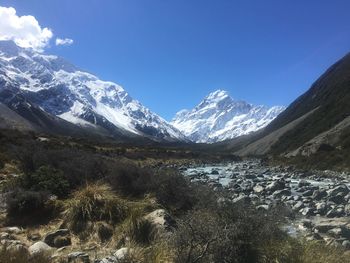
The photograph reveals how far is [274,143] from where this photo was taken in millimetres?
119438

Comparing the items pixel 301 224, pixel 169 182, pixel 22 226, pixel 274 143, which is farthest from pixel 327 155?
pixel 274 143

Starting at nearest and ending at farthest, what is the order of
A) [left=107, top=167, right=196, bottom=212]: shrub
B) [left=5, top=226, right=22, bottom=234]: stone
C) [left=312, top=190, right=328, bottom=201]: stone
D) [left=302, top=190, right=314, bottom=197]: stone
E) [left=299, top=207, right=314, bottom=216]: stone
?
[left=5, top=226, right=22, bottom=234]: stone < [left=107, top=167, right=196, bottom=212]: shrub < [left=299, top=207, right=314, bottom=216]: stone < [left=312, top=190, right=328, bottom=201]: stone < [left=302, top=190, right=314, bottom=197]: stone

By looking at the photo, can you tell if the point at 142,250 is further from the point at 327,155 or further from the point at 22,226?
the point at 327,155

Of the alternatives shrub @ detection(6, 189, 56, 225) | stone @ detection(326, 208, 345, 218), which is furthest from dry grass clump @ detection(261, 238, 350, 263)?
stone @ detection(326, 208, 345, 218)

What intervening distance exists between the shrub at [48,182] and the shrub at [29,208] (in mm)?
667

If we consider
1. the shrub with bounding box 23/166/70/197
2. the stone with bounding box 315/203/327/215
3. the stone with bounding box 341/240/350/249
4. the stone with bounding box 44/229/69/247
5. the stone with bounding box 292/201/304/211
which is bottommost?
the stone with bounding box 341/240/350/249

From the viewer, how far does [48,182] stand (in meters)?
12.7

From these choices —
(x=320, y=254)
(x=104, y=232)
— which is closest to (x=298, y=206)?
(x=104, y=232)

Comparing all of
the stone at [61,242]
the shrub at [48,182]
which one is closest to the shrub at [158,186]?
the shrub at [48,182]

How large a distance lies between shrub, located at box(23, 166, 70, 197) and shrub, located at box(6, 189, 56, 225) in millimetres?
667

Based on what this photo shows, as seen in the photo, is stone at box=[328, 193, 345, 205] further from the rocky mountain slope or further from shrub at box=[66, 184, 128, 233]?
the rocky mountain slope

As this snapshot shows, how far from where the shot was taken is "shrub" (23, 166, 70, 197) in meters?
12.6

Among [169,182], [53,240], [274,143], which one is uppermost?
[274,143]

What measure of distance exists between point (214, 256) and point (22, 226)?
5.68 meters
